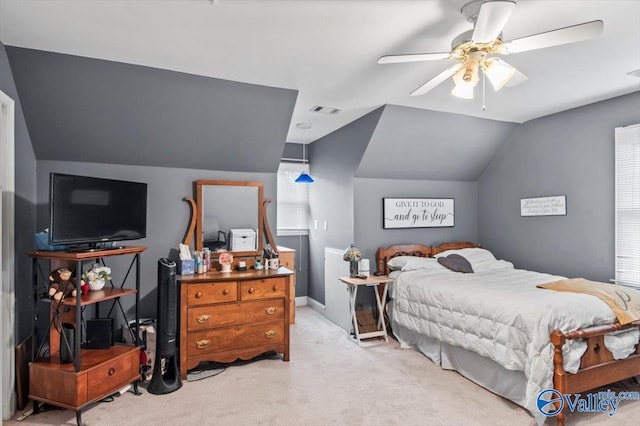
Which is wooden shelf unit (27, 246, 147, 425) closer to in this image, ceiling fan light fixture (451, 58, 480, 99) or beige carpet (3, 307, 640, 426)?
beige carpet (3, 307, 640, 426)

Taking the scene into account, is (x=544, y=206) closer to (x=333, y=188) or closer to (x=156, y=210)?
(x=333, y=188)

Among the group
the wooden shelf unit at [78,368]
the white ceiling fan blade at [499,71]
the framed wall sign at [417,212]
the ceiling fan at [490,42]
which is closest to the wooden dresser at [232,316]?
the wooden shelf unit at [78,368]

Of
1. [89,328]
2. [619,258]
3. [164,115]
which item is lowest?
[89,328]

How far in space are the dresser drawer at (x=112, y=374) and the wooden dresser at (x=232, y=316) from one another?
37 cm

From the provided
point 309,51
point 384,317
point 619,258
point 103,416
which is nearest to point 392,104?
point 309,51

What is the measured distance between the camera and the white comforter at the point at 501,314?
250 cm

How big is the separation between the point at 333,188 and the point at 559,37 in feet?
10.8

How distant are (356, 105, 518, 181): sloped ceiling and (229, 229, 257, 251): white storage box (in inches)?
56.4

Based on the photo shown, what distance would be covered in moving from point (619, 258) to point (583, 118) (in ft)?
4.72

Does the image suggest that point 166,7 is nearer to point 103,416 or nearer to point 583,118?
point 103,416

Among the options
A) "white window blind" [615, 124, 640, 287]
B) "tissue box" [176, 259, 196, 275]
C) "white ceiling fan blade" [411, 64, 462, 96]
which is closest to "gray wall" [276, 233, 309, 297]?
"tissue box" [176, 259, 196, 275]

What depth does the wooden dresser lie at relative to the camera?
313cm

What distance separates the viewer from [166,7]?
201cm

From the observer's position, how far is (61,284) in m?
2.64
